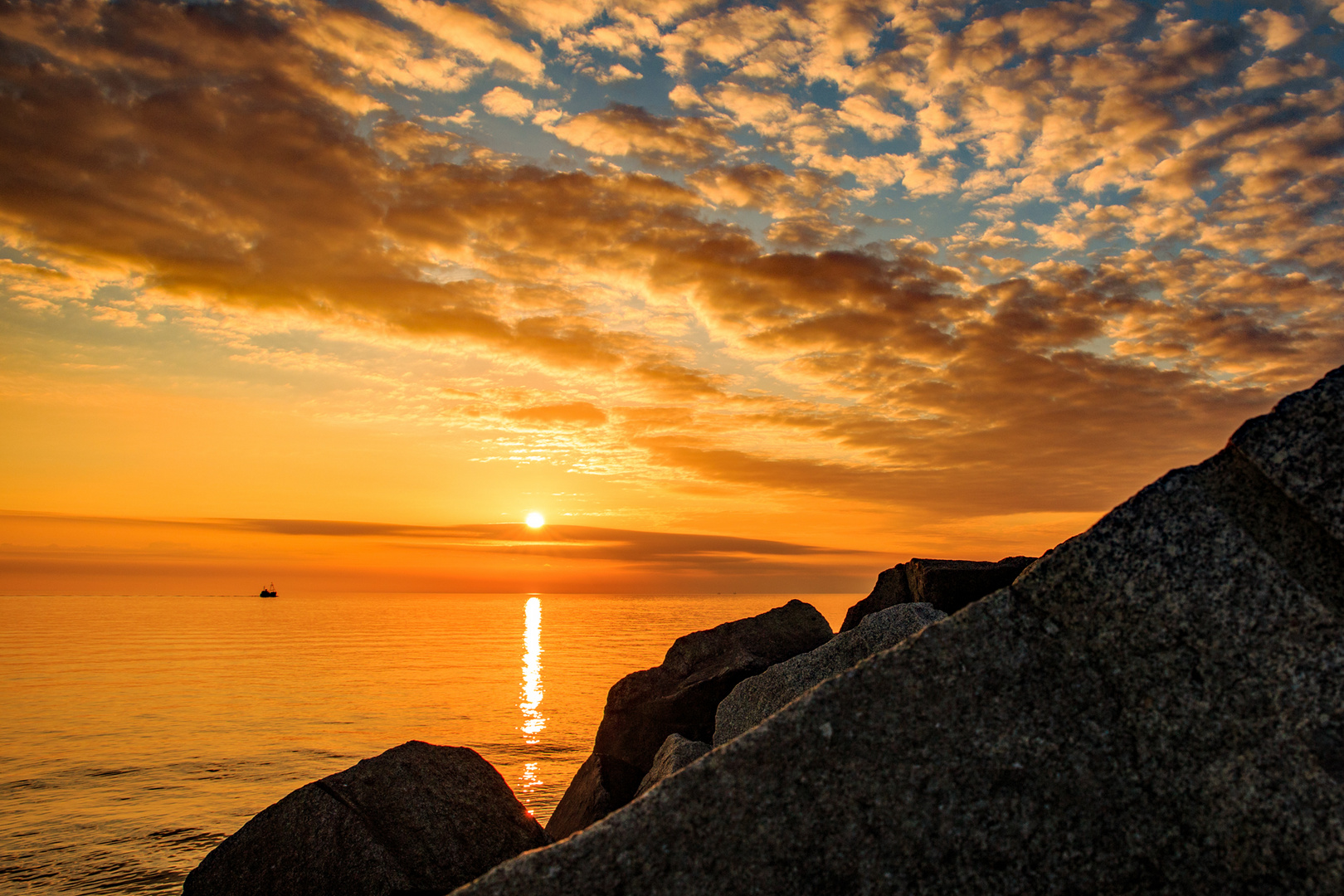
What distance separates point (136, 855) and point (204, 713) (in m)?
14.0

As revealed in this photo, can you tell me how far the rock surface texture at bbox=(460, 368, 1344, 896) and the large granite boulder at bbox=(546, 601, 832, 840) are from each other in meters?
9.04

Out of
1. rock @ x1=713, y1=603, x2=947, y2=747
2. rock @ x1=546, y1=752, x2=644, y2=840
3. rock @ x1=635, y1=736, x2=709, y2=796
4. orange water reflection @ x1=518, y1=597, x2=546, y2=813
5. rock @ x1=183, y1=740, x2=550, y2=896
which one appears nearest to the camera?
rock @ x1=183, y1=740, x2=550, y2=896

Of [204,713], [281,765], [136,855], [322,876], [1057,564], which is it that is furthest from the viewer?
[204,713]

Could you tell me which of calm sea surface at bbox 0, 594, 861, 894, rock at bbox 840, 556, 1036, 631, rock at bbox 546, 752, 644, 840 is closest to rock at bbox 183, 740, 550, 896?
rock at bbox 546, 752, 644, 840

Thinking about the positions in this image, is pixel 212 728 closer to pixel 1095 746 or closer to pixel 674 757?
pixel 674 757

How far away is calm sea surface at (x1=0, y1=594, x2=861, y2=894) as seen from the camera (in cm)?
1210

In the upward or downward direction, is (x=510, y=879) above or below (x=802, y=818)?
below

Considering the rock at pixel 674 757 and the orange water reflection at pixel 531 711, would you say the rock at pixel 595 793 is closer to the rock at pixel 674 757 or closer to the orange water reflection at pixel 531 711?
the rock at pixel 674 757

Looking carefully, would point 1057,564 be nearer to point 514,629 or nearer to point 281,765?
point 281,765

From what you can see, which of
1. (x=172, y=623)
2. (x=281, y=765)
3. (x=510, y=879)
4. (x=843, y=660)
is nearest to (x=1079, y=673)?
(x=510, y=879)

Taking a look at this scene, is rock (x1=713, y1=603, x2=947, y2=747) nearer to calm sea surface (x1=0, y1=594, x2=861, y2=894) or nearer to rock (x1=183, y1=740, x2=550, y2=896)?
rock (x1=183, y1=740, x2=550, y2=896)

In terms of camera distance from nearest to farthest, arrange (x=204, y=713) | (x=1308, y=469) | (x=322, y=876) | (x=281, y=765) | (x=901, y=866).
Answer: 1. (x=901, y=866)
2. (x=1308, y=469)
3. (x=322, y=876)
4. (x=281, y=765)
5. (x=204, y=713)

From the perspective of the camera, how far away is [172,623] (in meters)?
Result: 75.2

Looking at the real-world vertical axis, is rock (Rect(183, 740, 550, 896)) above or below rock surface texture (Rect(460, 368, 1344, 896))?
below
